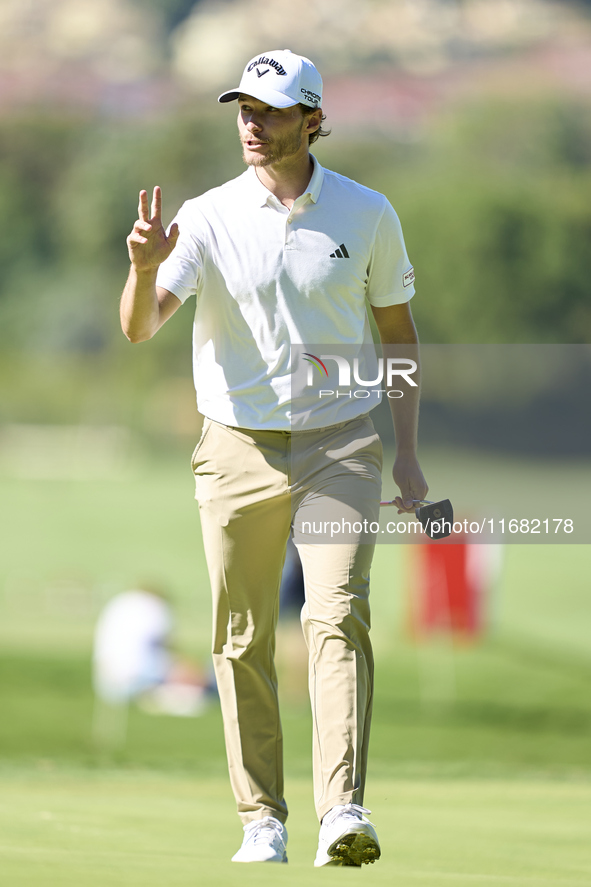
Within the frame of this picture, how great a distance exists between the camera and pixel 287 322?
3197 millimetres

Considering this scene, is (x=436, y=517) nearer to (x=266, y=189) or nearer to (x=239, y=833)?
(x=266, y=189)

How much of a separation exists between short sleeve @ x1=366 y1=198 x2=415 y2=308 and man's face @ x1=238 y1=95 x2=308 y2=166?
0.28 metres

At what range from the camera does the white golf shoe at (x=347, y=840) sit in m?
2.97

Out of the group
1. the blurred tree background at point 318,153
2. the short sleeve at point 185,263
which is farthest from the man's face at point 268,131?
the blurred tree background at point 318,153

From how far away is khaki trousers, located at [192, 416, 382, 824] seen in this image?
124 inches

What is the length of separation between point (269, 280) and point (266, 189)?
9.5 inches

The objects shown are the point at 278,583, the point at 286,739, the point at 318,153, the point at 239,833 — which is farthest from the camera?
the point at 318,153

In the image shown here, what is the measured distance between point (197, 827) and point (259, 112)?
6.69ft

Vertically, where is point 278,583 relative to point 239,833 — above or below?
above

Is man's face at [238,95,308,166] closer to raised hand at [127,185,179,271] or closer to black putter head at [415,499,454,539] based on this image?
raised hand at [127,185,179,271]

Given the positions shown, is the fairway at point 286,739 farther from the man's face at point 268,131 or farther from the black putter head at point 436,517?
the man's face at point 268,131

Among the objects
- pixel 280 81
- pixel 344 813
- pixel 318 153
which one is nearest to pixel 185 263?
pixel 280 81

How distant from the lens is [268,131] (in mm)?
3234

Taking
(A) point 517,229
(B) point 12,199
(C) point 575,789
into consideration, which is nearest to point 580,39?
(A) point 517,229
